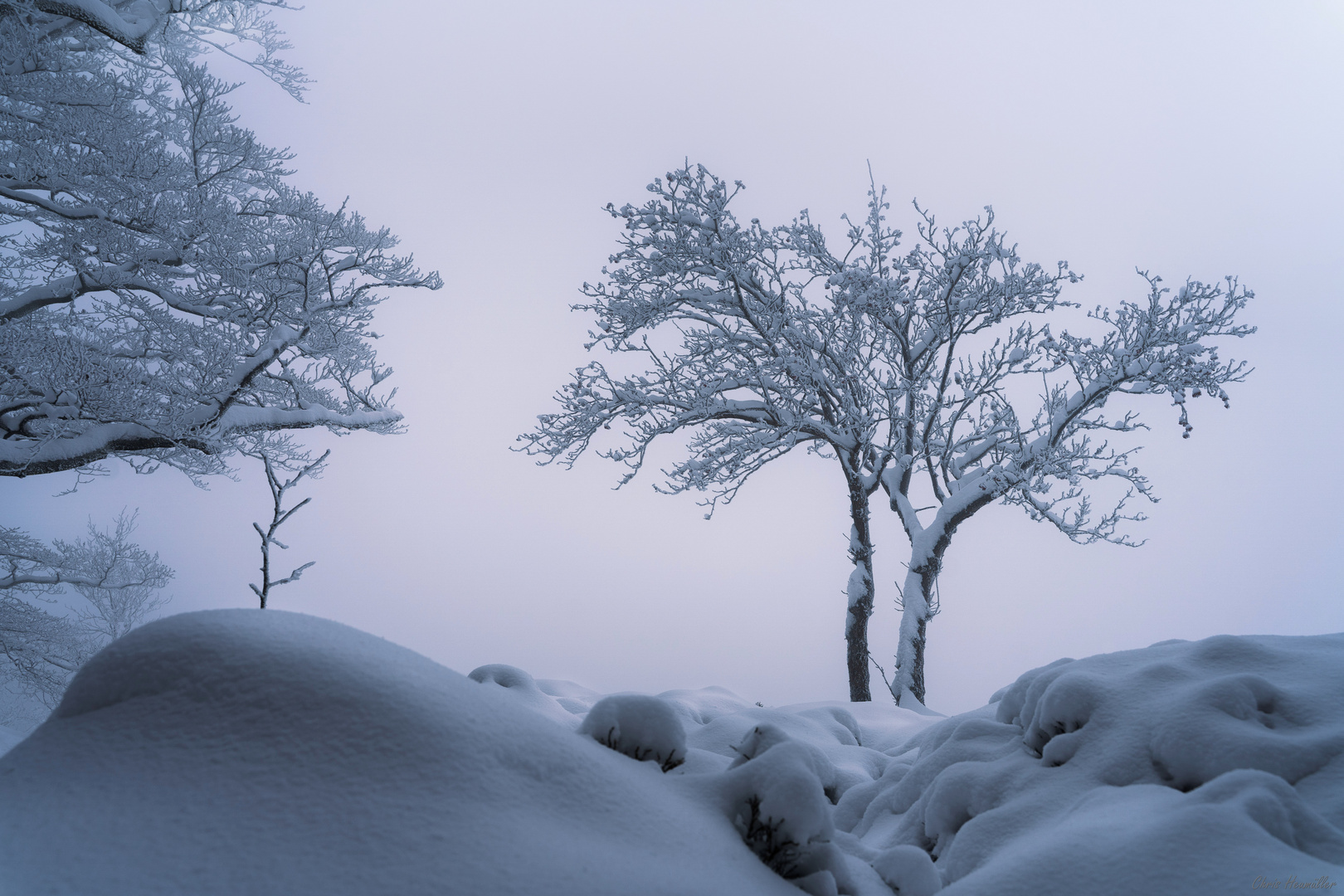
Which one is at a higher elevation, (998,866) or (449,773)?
(449,773)

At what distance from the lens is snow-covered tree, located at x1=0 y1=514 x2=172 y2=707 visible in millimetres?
10602

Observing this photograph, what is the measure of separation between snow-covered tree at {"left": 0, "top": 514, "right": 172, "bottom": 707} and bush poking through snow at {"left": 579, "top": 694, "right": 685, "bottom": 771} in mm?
11290

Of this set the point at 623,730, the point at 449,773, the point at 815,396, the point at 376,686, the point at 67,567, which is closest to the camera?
the point at 449,773

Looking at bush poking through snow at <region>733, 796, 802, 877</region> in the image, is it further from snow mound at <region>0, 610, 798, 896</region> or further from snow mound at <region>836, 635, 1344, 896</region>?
snow mound at <region>836, 635, 1344, 896</region>

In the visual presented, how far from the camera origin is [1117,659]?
9.30ft

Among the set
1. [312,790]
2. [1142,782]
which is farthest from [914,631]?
[312,790]

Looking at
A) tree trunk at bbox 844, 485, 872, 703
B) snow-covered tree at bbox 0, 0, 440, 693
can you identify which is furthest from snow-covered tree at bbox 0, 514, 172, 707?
tree trunk at bbox 844, 485, 872, 703

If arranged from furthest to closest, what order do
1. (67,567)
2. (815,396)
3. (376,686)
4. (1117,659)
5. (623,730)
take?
(67,567), (815,396), (1117,659), (623,730), (376,686)

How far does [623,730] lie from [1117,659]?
2.02m

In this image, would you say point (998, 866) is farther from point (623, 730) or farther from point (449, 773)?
point (449, 773)

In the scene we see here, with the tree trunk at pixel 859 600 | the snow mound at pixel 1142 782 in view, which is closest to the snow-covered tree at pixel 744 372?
the tree trunk at pixel 859 600

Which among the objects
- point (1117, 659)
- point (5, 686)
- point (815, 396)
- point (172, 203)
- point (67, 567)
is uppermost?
point (172, 203)

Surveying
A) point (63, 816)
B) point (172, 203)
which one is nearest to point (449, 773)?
point (63, 816)

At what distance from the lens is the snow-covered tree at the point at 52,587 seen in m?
10.6
